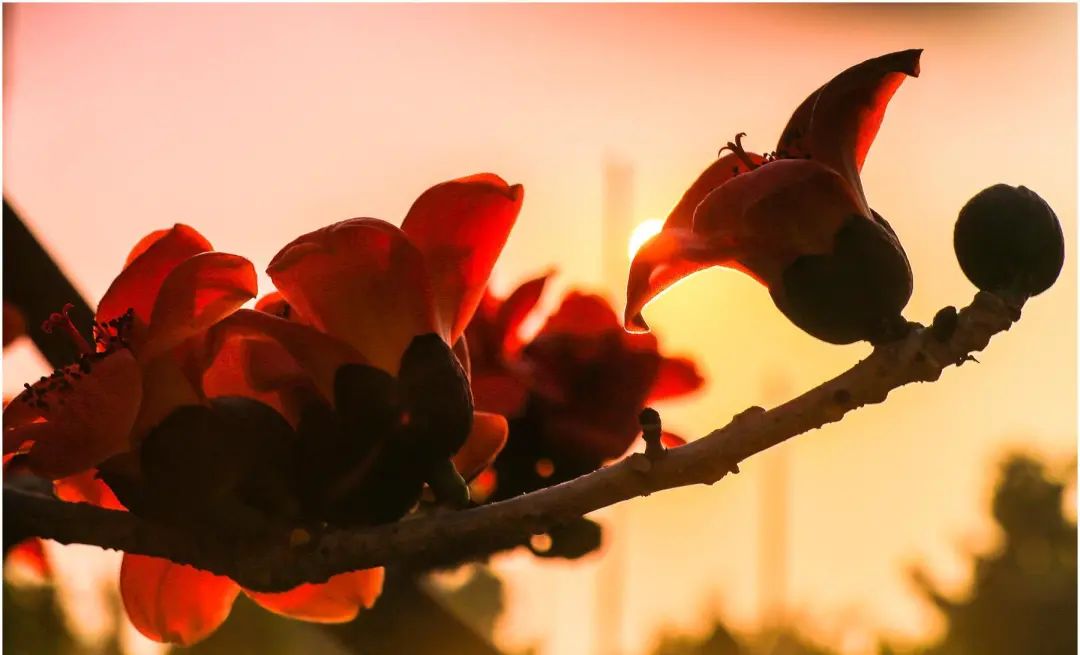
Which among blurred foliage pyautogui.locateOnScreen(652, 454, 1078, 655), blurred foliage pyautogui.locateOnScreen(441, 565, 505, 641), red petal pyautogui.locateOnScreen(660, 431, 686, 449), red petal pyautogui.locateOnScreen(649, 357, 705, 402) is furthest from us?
blurred foliage pyautogui.locateOnScreen(652, 454, 1078, 655)

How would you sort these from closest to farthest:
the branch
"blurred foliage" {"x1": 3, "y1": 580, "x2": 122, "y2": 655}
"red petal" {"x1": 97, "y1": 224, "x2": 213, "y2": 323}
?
the branch
"red petal" {"x1": 97, "y1": 224, "x2": 213, "y2": 323}
"blurred foliage" {"x1": 3, "y1": 580, "x2": 122, "y2": 655}

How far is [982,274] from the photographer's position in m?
0.64

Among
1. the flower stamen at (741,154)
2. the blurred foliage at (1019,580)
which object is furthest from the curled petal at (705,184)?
the blurred foliage at (1019,580)

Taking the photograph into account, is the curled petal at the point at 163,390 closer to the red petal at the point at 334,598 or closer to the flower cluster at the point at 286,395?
the flower cluster at the point at 286,395

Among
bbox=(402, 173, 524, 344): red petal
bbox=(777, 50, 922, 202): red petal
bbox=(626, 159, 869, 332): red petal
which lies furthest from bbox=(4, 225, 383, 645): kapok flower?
bbox=(777, 50, 922, 202): red petal

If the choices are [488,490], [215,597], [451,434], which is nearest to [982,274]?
[451,434]

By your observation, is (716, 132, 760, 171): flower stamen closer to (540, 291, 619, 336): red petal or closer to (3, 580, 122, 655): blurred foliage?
(540, 291, 619, 336): red petal

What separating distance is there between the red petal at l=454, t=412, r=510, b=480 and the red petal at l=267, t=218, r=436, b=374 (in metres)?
0.09

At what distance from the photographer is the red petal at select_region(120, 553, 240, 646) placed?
0.79 m

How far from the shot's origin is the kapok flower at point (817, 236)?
0.62 metres

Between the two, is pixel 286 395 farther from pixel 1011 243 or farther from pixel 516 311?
pixel 1011 243

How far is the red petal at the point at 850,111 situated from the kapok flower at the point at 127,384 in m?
0.33

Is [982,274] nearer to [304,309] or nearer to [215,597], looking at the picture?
[304,309]

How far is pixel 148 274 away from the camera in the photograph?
2.34 ft
